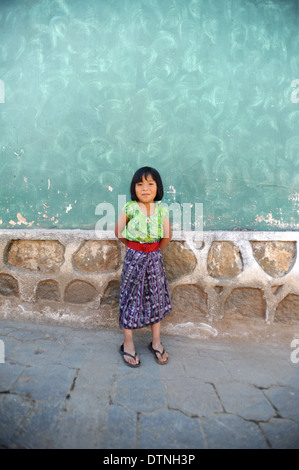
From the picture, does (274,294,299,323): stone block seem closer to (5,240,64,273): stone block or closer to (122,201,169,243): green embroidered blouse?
(122,201,169,243): green embroidered blouse

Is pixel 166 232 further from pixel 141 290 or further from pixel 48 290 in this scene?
pixel 48 290

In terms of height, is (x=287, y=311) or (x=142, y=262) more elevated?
(x=142, y=262)

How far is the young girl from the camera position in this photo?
1943mm

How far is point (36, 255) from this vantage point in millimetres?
2352

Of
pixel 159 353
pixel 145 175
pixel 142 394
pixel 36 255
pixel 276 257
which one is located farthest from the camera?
pixel 36 255

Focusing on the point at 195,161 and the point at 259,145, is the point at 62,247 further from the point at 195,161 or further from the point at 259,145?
the point at 259,145

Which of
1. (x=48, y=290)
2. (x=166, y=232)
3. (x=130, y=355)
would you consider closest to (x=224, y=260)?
(x=166, y=232)

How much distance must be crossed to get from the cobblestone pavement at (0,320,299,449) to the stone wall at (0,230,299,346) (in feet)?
0.52

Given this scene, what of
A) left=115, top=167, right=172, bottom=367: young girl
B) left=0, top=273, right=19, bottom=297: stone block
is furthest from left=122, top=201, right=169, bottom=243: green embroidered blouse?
left=0, top=273, right=19, bottom=297: stone block

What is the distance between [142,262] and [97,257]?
51cm

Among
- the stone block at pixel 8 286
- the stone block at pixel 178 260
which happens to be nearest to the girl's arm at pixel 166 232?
the stone block at pixel 178 260

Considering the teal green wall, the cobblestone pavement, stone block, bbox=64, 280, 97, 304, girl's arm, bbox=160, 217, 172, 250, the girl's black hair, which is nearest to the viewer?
the cobblestone pavement

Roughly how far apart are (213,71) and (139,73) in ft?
1.93
